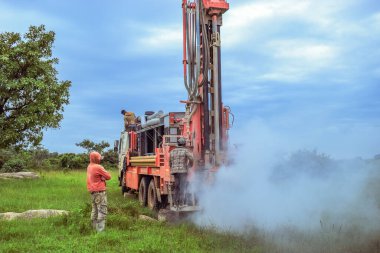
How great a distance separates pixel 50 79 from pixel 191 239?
2015 cm

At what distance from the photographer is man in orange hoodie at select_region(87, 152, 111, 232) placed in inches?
431

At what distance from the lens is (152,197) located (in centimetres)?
1561

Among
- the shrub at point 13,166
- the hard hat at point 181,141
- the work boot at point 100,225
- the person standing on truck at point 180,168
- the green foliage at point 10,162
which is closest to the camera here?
the work boot at point 100,225

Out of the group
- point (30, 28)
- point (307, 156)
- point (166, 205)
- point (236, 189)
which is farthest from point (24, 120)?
point (307, 156)

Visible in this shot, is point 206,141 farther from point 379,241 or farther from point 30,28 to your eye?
point 30,28

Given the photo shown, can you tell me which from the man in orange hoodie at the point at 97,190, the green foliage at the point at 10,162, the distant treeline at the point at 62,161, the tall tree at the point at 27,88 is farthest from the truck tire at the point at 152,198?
the distant treeline at the point at 62,161

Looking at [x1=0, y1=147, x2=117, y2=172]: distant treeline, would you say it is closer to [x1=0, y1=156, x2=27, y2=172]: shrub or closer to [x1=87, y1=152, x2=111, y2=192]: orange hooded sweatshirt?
[x1=0, y1=156, x2=27, y2=172]: shrub

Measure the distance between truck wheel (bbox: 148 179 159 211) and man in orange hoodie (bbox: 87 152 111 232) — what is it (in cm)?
398

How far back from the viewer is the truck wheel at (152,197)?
591 inches

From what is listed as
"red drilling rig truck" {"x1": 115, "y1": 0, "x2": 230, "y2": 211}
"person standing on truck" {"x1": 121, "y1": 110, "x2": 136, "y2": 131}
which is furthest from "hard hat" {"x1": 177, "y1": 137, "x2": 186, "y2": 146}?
"person standing on truck" {"x1": 121, "y1": 110, "x2": 136, "y2": 131}

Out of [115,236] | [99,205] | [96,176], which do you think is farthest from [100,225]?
[96,176]

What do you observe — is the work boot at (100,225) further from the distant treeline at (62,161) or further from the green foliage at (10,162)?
the distant treeline at (62,161)

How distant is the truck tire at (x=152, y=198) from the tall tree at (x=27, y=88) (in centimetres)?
1275

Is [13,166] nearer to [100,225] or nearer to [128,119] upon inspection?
[128,119]
